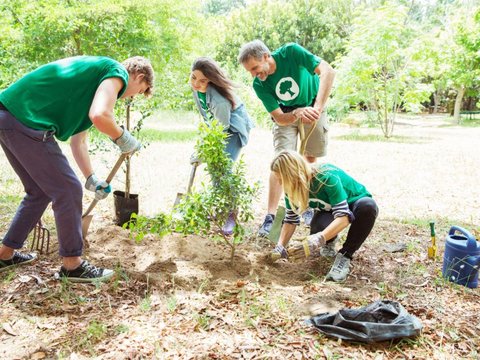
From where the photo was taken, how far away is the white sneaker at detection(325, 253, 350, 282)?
2855 mm

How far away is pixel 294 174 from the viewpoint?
2.62 metres

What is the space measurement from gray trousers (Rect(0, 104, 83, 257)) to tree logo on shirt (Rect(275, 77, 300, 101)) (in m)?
1.98

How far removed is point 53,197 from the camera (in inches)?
98.0

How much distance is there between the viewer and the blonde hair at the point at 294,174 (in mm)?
2629

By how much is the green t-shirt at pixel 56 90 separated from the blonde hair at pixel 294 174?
106 centimetres

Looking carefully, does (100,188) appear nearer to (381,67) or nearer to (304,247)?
(304,247)

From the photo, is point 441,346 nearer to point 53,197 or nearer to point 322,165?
point 322,165

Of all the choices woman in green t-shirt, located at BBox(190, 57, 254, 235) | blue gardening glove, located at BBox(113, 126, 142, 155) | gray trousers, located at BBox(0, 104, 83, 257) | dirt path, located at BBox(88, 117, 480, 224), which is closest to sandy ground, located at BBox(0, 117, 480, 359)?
dirt path, located at BBox(88, 117, 480, 224)

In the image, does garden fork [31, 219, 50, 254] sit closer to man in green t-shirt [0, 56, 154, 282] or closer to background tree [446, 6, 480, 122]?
man in green t-shirt [0, 56, 154, 282]

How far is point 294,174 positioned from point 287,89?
4.49 feet

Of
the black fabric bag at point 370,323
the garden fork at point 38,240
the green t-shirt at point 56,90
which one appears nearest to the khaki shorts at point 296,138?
the green t-shirt at point 56,90

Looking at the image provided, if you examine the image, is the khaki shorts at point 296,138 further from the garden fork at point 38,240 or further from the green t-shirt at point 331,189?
the garden fork at point 38,240

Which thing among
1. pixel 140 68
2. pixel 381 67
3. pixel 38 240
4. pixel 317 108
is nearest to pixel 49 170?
pixel 140 68

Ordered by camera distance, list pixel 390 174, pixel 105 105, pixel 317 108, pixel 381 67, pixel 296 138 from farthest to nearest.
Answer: pixel 381 67
pixel 390 174
pixel 296 138
pixel 317 108
pixel 105 105
